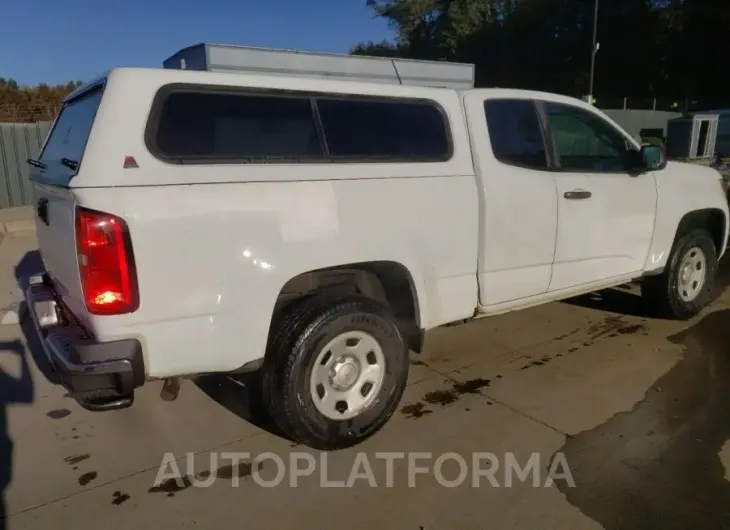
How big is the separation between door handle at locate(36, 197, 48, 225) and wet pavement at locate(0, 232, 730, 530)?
129 centimetres

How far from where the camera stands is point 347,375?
10.8ft

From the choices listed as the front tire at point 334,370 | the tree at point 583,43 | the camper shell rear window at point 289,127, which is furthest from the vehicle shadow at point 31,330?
the tree at point 583,43

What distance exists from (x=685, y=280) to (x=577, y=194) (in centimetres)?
187

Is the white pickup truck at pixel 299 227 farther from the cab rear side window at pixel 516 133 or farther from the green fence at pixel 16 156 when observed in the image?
the green fence at pixel 16 156

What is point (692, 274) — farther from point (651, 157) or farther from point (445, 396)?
point (445, 396)

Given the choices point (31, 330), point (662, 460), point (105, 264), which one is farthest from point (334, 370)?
point (31, 330)

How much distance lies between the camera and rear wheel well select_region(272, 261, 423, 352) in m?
3.20

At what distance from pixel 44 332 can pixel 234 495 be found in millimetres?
1294

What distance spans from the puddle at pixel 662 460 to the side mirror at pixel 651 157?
5.01 feet

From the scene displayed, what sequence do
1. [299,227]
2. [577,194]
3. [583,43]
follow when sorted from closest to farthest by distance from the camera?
[299,227] < [577,194] < [583,43]

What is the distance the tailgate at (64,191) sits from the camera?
108 inches

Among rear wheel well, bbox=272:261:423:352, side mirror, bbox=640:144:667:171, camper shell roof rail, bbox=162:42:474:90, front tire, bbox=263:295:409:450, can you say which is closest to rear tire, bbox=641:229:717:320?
side mirror, bbox=640:144:667:171

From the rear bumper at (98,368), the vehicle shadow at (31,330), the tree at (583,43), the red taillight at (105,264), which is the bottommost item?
the vehicle shadow at (31,330)

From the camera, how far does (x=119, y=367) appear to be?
2590 mm
